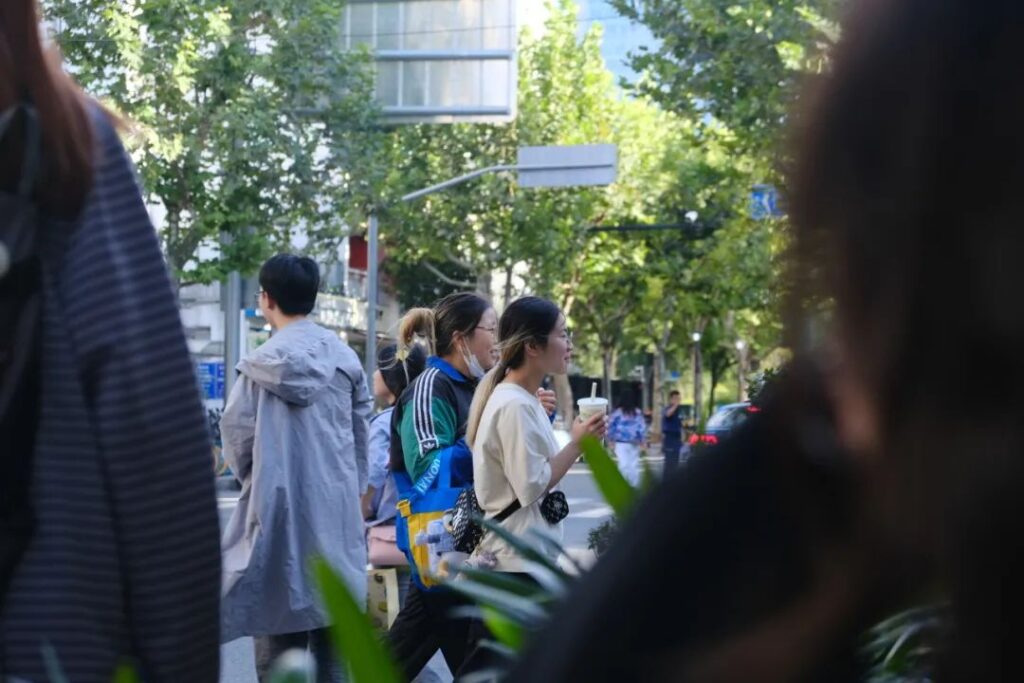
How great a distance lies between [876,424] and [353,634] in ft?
1.11

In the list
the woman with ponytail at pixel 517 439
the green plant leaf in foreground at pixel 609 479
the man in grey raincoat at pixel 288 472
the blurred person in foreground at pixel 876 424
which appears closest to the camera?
the blurred person in foreground at pixel 876 424

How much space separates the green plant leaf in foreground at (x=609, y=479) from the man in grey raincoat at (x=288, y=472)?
11.7 ft

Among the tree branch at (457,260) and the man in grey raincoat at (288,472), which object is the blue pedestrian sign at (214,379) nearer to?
the tree branch at (457,260)

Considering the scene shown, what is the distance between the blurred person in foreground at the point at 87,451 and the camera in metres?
1.66

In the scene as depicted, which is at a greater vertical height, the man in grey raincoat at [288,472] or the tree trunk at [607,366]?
the man in grey raincoat at [288,472]

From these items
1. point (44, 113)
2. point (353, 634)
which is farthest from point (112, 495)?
point (353, 634)

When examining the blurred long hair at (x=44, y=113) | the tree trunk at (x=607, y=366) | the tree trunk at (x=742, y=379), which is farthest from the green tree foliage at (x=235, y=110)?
the tree trunk at (x=607, y=366)

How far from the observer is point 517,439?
201 inches

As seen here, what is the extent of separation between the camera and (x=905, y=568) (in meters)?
0.80

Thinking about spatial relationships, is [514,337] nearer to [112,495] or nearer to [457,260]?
[112,495]

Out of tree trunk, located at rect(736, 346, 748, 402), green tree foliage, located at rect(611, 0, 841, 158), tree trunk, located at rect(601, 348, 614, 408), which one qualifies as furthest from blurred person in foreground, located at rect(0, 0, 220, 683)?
tree trunk, located at rect(601, 348, 614, 408)

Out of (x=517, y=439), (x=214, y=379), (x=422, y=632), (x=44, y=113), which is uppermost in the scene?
(x=44, y=113)

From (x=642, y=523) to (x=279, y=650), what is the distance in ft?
14.3

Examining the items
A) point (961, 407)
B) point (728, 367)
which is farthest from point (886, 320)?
point (728, 367)
